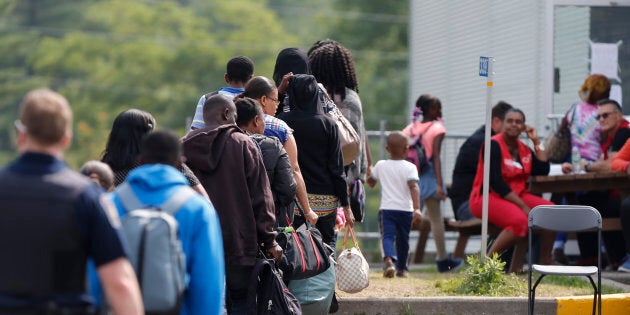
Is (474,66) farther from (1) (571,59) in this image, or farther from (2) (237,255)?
(2) (237,255)

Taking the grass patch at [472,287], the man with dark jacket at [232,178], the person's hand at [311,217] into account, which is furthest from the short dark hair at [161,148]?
the grass patch at [472,287]

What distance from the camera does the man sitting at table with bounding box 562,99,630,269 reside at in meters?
12.1

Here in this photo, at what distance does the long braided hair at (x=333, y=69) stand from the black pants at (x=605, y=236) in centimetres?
370

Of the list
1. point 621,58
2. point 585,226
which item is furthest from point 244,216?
point 621,58

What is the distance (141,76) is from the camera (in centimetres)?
6306

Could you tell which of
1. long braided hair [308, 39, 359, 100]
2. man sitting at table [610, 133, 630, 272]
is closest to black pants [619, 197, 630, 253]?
man sitting at table [610, 133, 630, 272]

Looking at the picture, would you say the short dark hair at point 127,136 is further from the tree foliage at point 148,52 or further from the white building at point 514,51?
the tree foliage at point 148,52

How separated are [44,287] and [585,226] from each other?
6.05m

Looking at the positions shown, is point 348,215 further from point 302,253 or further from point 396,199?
point 396,199

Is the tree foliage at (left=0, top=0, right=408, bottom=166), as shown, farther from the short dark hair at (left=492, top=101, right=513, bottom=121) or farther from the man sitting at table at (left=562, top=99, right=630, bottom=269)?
the man sitting at table at (left=562, top=99, right=630, bottom=269)

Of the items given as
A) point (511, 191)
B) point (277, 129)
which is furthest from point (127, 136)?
point (511, 191)

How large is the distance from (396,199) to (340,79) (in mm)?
1873

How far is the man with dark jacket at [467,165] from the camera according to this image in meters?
12.5

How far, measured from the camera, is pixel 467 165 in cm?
1262
